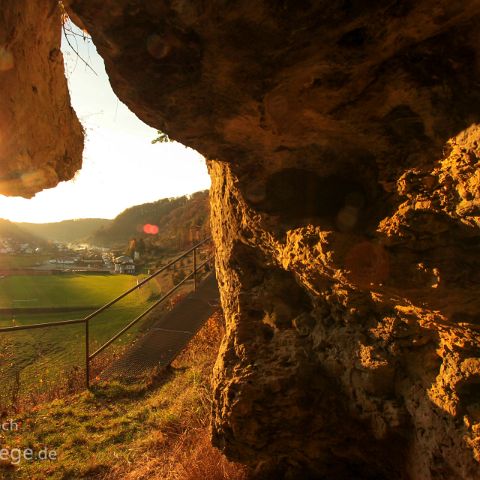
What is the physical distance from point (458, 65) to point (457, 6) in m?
0.28

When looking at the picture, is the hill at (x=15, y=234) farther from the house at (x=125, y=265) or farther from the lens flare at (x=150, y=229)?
the house at (x=125, y=265)

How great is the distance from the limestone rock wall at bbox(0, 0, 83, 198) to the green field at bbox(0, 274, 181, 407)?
4.04 m

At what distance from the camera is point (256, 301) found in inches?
127

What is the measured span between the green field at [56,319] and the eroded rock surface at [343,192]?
5.70 meters

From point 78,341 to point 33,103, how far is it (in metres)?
10.5

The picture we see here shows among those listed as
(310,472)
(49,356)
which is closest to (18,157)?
(310,472)

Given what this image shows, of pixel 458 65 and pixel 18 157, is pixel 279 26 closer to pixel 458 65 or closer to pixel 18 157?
pixel 458 65

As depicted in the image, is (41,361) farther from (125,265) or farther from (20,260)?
(20,260)

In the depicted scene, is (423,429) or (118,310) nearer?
(423,429)

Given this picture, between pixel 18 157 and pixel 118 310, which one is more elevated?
pixel 18 157

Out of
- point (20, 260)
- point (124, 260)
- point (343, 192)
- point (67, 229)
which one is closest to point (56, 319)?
point (124, 260)

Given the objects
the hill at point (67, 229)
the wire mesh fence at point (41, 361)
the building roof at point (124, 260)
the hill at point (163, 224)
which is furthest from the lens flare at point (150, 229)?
the hill at point (67, 229)

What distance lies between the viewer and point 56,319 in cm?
1803

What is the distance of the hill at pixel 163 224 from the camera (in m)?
19.8
